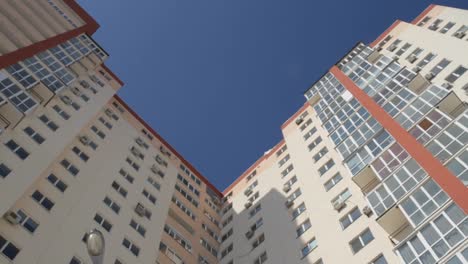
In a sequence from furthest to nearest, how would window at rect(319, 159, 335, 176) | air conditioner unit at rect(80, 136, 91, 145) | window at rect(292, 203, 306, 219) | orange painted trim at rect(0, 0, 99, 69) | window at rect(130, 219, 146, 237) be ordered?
1. window at rect(319, 159, 335, 176)
2. air conditioner unit at rect(80, 136, 91, 145)
3. window at rect(292, 203, 306, 219)
4. orange painted trim at rect(0, 0, 99, 69)
5. window at rect(130, 219, 146, 237)

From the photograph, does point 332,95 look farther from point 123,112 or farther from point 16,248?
point 16,248

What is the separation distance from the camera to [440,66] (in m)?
29.9

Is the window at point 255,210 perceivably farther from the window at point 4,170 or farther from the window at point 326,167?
the window at point 4,170

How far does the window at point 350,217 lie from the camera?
870 inches

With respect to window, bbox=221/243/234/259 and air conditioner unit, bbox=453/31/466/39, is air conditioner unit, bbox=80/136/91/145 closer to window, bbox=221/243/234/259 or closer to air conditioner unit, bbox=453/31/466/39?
window, bbox=221/243/234/259

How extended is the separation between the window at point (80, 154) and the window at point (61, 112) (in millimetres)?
2151

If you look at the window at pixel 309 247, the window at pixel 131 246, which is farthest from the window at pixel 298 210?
the window at pixel 131 246

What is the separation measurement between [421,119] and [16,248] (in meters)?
19.9

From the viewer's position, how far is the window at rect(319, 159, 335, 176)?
2809 cm

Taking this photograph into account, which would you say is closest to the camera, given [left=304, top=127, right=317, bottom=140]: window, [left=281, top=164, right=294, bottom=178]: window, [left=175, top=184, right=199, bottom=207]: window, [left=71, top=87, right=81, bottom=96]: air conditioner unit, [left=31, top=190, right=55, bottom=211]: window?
[left=31, top=190, right=55, bottom=211]: window

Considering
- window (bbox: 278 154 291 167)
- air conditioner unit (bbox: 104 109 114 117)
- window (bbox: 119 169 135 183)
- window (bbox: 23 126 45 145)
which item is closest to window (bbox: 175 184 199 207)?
window (bbox: 119 169 135 183)

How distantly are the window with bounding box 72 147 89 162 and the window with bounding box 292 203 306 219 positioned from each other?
13.2m

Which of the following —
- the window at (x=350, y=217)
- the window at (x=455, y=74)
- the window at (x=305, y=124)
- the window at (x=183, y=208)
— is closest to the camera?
the window at (x=350, y=217)

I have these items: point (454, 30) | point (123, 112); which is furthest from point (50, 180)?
point (454, 30)
